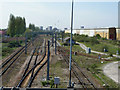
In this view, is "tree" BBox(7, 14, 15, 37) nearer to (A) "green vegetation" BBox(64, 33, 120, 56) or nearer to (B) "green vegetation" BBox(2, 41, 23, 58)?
(B) "green vegetation" BBox(2, 41, 23, 58)

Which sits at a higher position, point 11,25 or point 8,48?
point 11,25


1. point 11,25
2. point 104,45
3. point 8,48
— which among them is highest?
point 11,25

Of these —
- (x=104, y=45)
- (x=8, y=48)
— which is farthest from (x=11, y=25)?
(x=104, y=45)

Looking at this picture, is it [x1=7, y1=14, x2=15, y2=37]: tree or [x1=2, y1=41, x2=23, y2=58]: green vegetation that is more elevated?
[x1=7, y1=14, x2=15, y2=37]: tree

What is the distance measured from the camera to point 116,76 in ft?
60.7

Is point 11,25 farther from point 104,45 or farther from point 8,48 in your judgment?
point 104,45

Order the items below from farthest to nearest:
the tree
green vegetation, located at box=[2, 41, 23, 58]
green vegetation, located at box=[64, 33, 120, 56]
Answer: the tree, green vegetation, located at box=[64, 33, 120, 56], green vegetation, located at box=[2, 41, 23, 58]

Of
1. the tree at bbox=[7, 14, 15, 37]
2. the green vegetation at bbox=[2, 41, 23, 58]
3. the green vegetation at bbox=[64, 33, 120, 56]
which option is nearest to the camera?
the green vegetation at bbox=[2, 41, 23, 58]

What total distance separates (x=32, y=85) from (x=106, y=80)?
782cm

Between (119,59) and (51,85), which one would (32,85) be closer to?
(51,85)

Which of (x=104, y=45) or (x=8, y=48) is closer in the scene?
(x=8, y=48)

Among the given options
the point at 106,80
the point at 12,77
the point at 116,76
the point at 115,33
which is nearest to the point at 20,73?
the point at 12,77

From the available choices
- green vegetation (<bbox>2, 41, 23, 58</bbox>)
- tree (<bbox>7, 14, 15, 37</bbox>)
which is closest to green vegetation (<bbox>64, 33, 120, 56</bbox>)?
green vegetation (<bbox>2, 41, 23, 58</bbox>)

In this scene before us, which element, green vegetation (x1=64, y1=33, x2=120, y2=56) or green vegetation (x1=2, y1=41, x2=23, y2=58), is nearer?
green vegetation (x1=2, y1=41, x2=23, y2=58)
